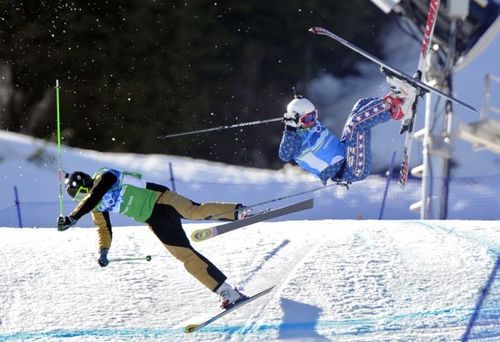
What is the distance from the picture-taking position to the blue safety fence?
1525cm

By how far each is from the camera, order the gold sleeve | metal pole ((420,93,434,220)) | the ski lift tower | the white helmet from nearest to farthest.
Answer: the white helmet, the gold sleeve, metal pole ((420,93,434,220)), the ski lift tower

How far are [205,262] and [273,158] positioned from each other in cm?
1146

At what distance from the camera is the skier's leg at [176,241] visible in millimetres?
7074

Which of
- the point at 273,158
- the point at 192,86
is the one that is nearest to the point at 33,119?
the point at 192,86

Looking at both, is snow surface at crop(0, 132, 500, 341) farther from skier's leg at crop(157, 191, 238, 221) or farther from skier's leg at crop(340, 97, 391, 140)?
skier's leg at crop(340, 97, 391, 140)

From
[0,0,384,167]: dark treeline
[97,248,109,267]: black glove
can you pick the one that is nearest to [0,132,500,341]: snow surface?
[97,248,109,267]: black glove

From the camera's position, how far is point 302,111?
6.78 m

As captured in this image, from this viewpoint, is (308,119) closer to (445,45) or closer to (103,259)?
(103,259)

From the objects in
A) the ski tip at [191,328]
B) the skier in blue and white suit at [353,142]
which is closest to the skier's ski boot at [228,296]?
the ski tip at [191,328]

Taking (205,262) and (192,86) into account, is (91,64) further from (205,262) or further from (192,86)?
(205,262)

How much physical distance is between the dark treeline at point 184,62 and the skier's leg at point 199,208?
37.2 feet

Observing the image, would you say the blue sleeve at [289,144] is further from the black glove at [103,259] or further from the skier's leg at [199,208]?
the black glove at [103,259]

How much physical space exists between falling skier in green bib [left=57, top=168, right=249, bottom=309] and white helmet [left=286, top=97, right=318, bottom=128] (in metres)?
0.78

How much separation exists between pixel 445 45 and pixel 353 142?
21.6 feet
